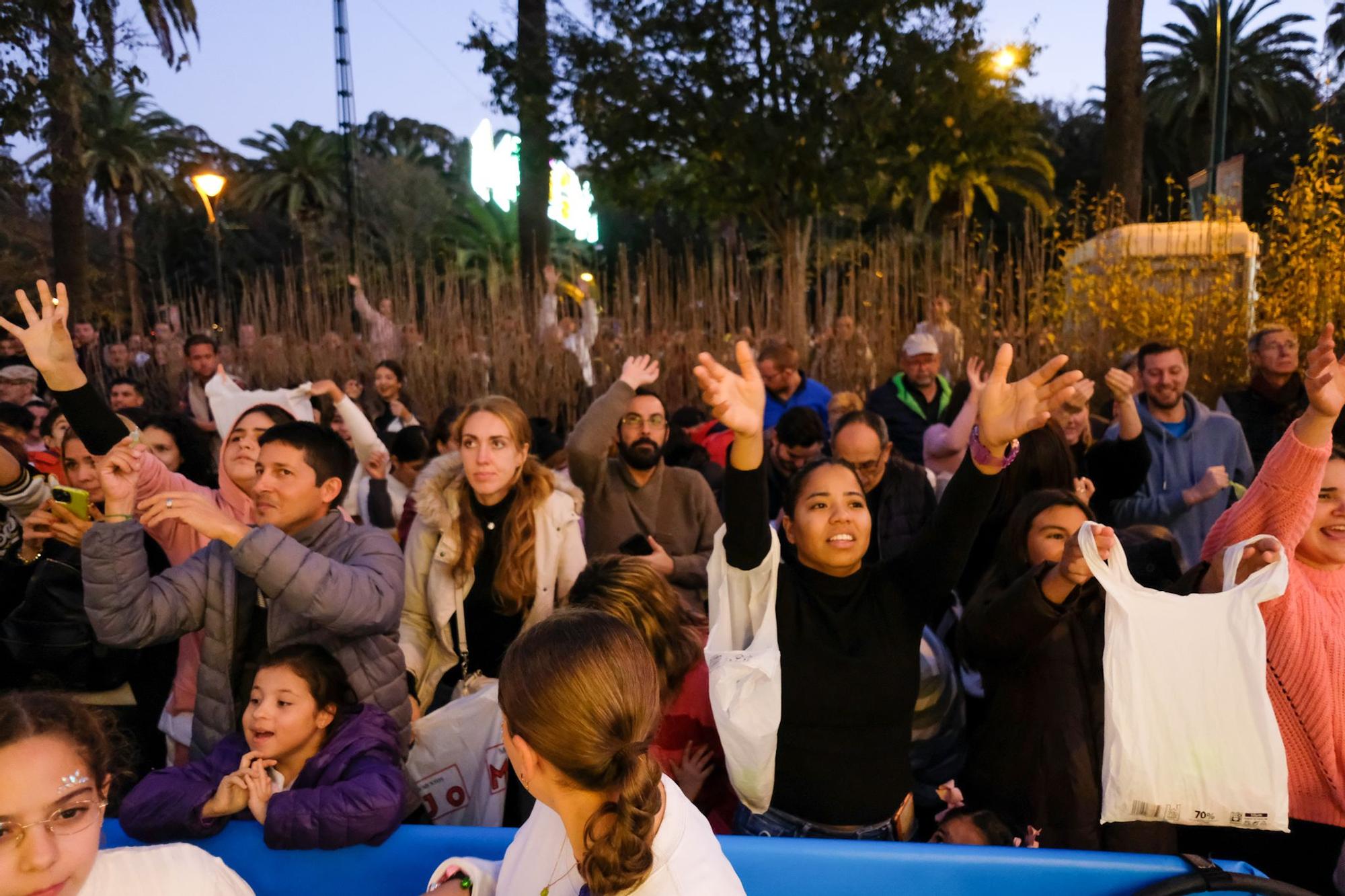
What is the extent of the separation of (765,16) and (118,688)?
325 inches

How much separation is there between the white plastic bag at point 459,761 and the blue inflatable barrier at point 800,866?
20.1 inches

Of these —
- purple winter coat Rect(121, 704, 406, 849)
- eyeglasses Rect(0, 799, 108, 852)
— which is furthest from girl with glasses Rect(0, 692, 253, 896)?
purple winter coat Rect(121, 704, 406, 849)

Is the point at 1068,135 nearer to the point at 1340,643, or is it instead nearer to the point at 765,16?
the point at 765,16

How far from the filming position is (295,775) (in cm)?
248

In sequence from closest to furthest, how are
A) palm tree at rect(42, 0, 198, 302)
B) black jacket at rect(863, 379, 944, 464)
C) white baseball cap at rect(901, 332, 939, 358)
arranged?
black jacket at rect(863, 379, 944, 464), white baseball cap at rect(901, 332, 939, 358), palm tree at rect(42, 0, 198, 302)

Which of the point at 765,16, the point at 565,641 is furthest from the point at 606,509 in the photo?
the point at 765,16

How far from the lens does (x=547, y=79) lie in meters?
10.3

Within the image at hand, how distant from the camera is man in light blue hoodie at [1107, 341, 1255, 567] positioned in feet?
14.2

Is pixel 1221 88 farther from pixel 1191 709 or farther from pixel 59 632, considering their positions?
pixel 59 632

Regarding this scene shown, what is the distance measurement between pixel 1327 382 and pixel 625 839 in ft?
6.82

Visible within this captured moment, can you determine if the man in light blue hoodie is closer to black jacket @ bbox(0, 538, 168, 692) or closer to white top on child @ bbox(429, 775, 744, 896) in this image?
white top on child @ bbox(429, 775, 744, 896)

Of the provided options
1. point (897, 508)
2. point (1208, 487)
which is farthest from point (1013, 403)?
point (1208, 487)

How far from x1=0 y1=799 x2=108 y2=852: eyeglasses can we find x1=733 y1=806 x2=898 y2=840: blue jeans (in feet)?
4.43

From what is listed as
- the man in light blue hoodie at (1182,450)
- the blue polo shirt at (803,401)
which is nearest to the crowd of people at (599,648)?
the man in light blue hoodie at (1182,450)
